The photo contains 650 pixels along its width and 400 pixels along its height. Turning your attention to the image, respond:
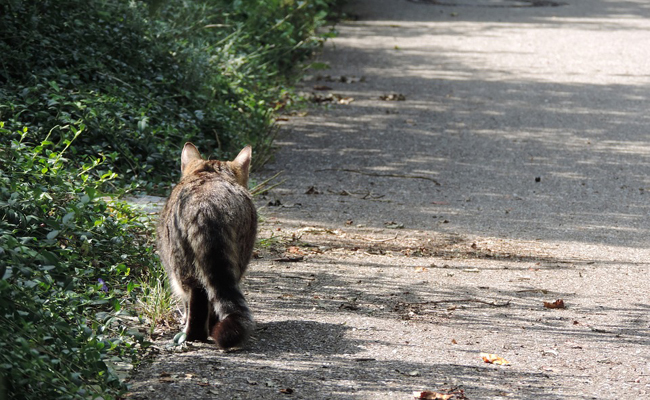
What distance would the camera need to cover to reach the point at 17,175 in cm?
457

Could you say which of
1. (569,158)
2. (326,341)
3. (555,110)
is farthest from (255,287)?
(555,110)

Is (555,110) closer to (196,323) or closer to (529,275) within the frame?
(529,275)

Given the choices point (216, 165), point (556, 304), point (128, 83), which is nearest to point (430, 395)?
point (556, 304)

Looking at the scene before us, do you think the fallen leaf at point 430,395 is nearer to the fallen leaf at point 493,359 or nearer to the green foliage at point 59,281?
the fallen leaf at point 493,359

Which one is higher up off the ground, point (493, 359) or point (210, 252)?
point (210, 252)

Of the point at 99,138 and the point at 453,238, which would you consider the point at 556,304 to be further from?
the point at 99,138

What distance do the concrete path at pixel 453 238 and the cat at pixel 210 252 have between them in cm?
18

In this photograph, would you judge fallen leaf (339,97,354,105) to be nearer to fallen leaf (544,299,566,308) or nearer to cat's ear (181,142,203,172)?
cat's ear (181,142,203,172)

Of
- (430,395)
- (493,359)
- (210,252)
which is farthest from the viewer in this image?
(493,359)

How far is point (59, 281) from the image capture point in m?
3.84

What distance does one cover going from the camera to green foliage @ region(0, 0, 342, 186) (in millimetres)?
6840

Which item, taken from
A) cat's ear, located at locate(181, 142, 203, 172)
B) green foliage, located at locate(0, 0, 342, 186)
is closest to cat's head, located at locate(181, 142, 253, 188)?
cat's ear, located at locate(181, 142, 203, 172)

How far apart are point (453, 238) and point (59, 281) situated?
134 inches

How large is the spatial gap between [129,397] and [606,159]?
6.59m
